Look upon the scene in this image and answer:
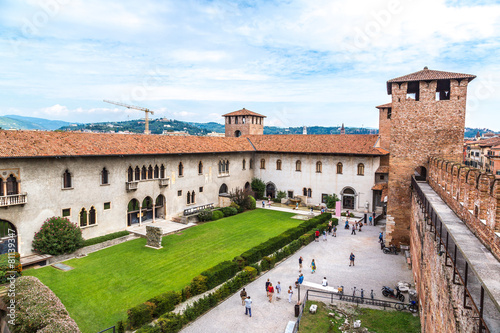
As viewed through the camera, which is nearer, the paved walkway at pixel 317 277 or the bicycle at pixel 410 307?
the paved walkway at pixel 317 277

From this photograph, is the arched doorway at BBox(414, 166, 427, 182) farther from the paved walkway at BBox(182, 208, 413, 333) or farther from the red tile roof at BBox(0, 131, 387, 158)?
the red tile roof at BBox(0, 131, 387, 158)

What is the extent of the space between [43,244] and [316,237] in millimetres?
23463

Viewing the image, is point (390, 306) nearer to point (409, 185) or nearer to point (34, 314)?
point (409, 185)

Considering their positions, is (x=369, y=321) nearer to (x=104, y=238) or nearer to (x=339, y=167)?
(x=104, y=238)

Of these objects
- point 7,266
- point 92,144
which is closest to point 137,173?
point 92,144

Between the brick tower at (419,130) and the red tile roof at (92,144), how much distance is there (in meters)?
22.2

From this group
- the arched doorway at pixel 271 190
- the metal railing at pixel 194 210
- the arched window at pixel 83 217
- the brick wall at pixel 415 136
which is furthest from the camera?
the arched doorway at pixel 271 190

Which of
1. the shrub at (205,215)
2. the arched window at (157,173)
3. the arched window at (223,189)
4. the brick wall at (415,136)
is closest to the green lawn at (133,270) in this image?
the shrub at (205,215)

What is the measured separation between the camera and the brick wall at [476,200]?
27.6 ft

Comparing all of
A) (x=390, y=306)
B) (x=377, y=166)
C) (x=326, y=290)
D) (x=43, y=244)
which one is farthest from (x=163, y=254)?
(x=377, y=166)

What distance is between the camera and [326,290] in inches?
811

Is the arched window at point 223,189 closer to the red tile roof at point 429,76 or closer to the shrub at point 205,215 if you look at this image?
the shrub at point 205,215

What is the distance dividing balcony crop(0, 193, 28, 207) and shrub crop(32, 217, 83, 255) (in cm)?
241

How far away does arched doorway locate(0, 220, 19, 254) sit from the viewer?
22562 millimetres
